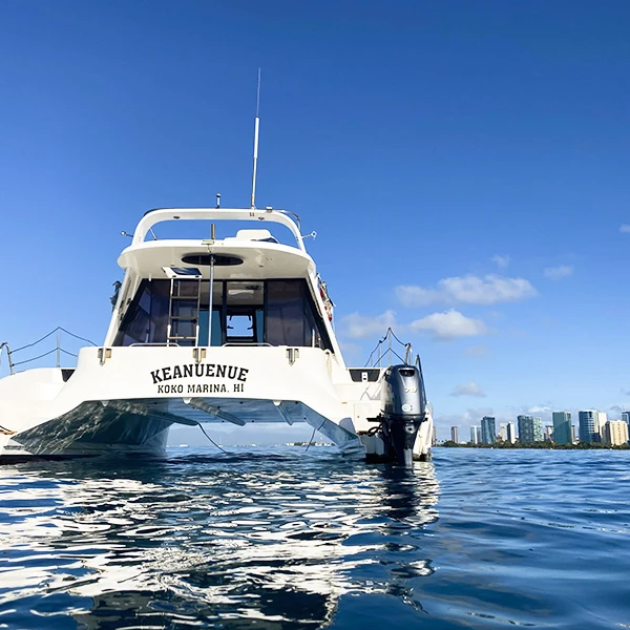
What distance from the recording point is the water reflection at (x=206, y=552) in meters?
2.85

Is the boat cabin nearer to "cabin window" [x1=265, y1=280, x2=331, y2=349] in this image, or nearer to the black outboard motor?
"cabin window" [x1=265, y1=280, x2=331, y2=349]

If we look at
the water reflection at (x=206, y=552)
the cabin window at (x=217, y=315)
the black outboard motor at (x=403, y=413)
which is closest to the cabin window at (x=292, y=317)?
the cabin window at (x=217, y=315)

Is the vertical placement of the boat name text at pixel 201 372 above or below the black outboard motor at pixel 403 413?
above

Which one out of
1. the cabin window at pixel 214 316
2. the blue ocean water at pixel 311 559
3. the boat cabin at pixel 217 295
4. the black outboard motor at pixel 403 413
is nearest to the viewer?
the blue ocean water at pixel 311 559

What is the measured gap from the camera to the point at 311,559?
377cm

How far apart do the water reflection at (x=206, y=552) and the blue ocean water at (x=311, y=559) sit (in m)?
0.01

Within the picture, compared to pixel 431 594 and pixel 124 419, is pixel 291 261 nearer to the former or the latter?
pixel 124 419

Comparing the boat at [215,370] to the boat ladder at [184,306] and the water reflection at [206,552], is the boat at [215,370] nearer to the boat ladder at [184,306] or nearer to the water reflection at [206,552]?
the boat ladder at [184,306]

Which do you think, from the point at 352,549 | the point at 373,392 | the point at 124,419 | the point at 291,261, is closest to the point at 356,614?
the point at 352,549

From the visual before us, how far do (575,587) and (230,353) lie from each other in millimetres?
7172

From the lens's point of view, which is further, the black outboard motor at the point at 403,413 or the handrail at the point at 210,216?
the handrail at the point at 210,216

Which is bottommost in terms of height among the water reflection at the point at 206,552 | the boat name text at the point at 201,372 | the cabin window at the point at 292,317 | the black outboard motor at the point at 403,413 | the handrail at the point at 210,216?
the water reflection at the point at 206,552

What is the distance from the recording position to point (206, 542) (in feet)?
14.1

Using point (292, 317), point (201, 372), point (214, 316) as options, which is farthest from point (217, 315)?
point (201, 372)
